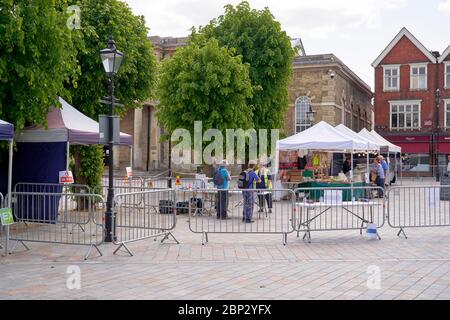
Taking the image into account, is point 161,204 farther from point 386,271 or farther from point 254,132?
point 254,132

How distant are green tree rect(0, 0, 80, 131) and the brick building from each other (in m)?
38.7

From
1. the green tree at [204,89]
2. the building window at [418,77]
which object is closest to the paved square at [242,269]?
the green tree at [204,89]

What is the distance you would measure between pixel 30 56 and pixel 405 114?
4098 cm

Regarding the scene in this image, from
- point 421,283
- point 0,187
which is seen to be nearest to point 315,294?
point 421,283

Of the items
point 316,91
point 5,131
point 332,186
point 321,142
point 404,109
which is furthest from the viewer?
point 404,109

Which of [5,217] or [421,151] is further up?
[421,151]

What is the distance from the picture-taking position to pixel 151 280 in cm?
757

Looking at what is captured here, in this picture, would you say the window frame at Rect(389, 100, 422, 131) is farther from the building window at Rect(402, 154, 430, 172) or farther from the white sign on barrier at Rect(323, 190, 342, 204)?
the white sign on barrier at Rect(323, 190, 342, 204)

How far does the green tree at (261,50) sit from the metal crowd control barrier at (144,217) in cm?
1620

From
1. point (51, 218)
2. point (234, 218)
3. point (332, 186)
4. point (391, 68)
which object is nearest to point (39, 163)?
point (51, 218)

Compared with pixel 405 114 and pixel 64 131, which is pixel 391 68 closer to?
pixel 405 114

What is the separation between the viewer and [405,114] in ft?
154

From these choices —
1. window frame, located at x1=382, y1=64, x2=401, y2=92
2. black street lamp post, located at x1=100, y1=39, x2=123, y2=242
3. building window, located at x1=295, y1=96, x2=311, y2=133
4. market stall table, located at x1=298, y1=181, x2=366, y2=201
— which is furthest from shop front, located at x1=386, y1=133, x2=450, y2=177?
black street lamp post, located at x1=100, y1=39, x2=123, y2=242

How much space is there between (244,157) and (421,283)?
18632mm
